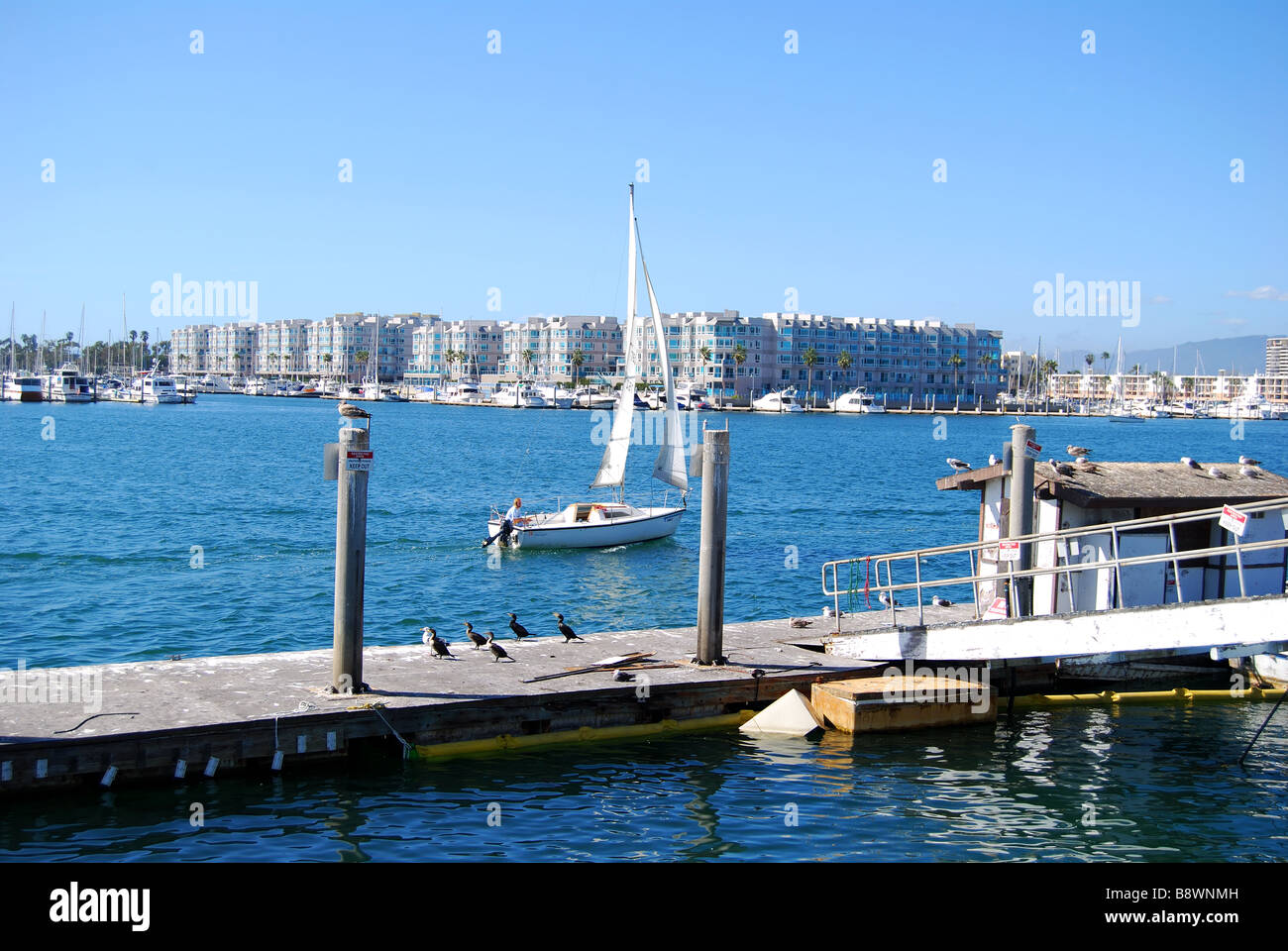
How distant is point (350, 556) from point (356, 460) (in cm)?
140

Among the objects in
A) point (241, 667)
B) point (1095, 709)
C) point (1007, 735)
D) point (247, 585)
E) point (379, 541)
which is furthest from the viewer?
point (379, 541)

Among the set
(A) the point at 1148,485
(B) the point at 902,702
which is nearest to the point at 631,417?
(A) the point at 1148,485

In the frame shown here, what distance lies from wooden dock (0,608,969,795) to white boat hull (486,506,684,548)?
22.7 meters

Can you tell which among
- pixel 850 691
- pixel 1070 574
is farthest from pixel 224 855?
pixel 1070 574

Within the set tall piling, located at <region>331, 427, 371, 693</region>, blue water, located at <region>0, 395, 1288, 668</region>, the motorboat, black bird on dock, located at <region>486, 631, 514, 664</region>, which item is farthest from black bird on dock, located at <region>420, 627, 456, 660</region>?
the motorboat

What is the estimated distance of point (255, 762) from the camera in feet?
52.5

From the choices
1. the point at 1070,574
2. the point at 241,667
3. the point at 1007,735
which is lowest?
the point at 1007,735

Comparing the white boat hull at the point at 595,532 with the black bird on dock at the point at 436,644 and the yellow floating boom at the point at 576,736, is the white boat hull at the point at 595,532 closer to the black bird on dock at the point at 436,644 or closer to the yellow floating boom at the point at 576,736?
the black bird on dock at the point at 436,644

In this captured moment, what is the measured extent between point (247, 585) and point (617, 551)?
15.2 m

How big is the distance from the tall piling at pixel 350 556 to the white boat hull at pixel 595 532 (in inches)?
1059

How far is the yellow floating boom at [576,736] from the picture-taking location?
678 inches

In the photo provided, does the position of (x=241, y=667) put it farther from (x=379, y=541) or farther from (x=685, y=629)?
(x=379, y=541)

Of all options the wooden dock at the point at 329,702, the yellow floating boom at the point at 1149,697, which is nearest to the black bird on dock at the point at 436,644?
the wooden dock at the point at 329,702

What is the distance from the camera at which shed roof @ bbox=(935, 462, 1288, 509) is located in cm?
2161
